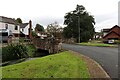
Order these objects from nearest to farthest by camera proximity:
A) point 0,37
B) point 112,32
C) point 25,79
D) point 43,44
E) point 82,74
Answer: point 25,79, point 82,74, point 43,44, point 0,37, point 112,32

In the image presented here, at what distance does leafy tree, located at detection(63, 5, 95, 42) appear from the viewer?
72338 millimetres

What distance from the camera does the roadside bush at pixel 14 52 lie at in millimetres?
33031

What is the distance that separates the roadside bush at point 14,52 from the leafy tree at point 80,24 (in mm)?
38908

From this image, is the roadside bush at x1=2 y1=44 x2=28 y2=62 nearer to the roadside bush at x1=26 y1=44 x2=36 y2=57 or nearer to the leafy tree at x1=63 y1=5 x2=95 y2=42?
the roadside bush at x1=26 y1=44 x2=36 y2=57

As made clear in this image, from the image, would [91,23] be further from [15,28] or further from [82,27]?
[15,28]

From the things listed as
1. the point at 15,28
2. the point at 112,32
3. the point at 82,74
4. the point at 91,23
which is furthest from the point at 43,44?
the point at 112,32

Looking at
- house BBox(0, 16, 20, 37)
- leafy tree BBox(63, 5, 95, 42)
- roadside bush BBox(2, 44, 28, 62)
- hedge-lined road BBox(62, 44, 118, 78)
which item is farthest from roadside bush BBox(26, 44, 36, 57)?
leafy tree BBox(63, 5, 95, 42)

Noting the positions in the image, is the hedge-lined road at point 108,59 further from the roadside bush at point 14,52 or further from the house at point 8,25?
the house at point 8,25

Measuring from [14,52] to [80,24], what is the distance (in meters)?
42.7

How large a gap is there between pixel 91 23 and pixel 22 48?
44160 mm

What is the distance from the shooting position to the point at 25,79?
37.8 feet

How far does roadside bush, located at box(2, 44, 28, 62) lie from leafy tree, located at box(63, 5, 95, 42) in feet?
128

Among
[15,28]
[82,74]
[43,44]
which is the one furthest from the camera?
[15,28]

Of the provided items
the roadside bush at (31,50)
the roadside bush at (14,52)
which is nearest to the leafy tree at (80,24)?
the roadside bush at (31,50)
